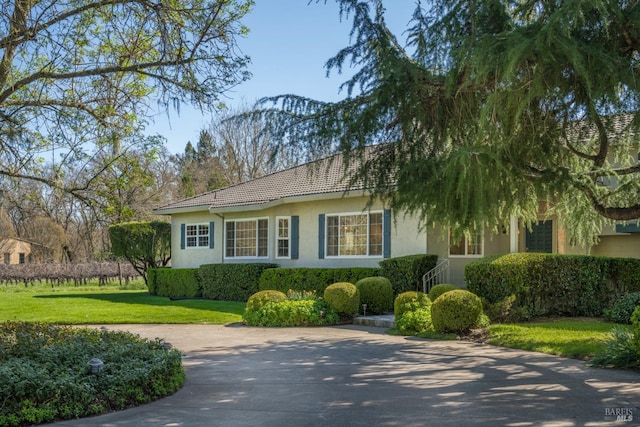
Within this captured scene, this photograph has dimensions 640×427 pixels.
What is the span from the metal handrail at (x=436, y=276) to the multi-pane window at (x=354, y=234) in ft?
7.27

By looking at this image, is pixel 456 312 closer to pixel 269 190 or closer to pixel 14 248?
pixel 269 190

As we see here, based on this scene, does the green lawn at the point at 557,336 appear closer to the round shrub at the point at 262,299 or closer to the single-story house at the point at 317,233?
the single-story house at the point at 317,233

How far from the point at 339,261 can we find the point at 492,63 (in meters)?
13.1

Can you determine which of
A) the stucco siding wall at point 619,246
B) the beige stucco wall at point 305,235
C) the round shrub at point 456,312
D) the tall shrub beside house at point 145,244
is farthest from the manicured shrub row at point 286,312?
the tall shrub beside house at point 145,244

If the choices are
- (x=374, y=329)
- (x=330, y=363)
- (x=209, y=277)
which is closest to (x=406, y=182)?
(x=330, y=363)

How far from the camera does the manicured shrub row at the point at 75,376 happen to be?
606 cm

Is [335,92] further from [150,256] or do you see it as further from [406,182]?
[150,256]

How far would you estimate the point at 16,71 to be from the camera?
10414mm

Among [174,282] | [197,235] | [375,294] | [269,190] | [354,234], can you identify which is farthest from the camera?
[197,235]

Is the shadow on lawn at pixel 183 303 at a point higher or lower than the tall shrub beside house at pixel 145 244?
lower

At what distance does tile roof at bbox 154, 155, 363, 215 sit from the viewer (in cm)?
2022

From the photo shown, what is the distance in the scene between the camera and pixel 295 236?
2109 cm

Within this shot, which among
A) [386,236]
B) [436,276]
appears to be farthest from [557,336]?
[386,236]

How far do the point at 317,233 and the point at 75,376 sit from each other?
14.0 metres
